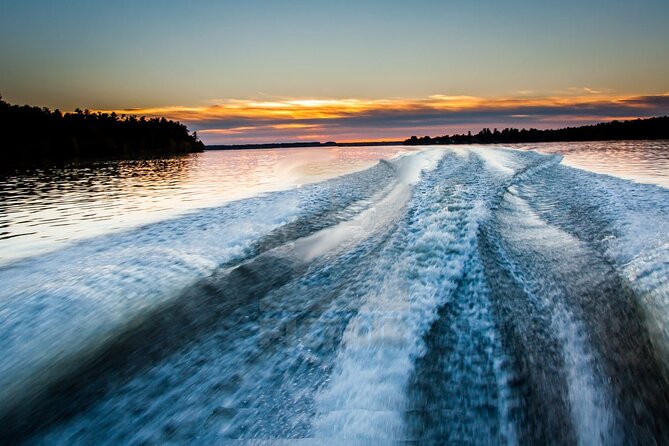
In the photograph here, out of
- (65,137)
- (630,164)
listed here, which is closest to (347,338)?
(630,164)

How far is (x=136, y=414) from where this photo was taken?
1.89m

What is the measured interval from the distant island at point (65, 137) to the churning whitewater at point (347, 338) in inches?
1563

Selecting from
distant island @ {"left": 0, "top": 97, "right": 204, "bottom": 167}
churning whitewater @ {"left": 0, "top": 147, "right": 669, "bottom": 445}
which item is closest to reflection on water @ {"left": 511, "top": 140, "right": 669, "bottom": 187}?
churning whitewater @ {"left": 0, "top": 147, "right": 669, "bottom": 445}

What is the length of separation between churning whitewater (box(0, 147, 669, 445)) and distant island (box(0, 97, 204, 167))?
3969 centimetres

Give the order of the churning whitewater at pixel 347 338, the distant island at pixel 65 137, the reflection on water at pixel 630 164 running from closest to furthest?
the churning whitewater at pixel 347 338
the reflection on water at pixel 630 164
the distant island at pixel 65 137

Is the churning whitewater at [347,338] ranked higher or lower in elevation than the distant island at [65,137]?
lower

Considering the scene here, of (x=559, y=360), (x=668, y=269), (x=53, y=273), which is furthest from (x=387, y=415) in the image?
(x=53, y=273)

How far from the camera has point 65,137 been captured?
50969 millimetres

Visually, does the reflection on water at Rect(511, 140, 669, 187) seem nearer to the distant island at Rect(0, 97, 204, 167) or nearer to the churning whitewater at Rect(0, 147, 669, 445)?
the churning whitewater at Rect(0, 147, 669, 445)

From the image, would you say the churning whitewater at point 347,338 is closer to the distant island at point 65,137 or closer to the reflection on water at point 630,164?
the reflection on water at point 630,164

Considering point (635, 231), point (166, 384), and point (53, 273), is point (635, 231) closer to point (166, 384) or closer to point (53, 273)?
point (166, 384)

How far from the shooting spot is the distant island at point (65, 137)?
44.7 m

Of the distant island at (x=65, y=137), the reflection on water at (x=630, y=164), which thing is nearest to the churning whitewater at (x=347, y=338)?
the reflection on water at (x=630, y=164)

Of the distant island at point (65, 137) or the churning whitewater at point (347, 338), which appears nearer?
the churning whitewater at point (347, 338)
